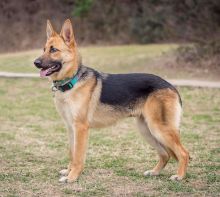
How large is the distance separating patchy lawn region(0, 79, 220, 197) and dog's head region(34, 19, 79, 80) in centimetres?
137

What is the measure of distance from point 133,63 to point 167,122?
15.4m

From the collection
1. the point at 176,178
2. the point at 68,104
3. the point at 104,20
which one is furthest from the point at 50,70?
the point at 104,20

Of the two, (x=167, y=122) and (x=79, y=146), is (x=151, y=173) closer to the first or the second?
(x=167, y=122)

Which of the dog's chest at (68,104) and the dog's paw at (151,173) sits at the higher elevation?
the dog's chest at (68,104)

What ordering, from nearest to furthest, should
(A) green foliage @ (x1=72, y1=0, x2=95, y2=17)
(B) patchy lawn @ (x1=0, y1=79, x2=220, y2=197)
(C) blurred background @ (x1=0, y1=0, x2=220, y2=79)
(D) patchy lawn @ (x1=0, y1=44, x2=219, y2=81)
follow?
(B) patchy lawn @ (x1=0, y1=79, x2=220, y2=197) → (D) patchy lawn @ (x1=0, y1=44, x2=219, y2=81) → (C) blurred background @ (x1=0, y1=0, x2=220, y2=79) → (A) green foliage @ (x1=72, y1=0, x2=95, y2=17)

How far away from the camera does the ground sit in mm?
6797

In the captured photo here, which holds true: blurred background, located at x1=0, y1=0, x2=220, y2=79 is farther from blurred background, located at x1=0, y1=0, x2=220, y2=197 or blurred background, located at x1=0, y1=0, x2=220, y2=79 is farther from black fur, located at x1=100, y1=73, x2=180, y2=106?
black fur, located at x1=100, y1=73, x2=180, y2=106

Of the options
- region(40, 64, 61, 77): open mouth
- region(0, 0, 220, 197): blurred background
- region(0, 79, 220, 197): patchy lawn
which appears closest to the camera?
region(0, 79, 220, 197): patchy lawn

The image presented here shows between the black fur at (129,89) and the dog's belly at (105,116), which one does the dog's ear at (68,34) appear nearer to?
the black fur at (129,89)

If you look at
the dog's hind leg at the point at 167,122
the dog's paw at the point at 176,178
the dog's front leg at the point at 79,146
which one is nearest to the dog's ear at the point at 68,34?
the dog's front leg at the point at 79,146

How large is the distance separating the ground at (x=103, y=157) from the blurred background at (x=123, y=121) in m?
0.01

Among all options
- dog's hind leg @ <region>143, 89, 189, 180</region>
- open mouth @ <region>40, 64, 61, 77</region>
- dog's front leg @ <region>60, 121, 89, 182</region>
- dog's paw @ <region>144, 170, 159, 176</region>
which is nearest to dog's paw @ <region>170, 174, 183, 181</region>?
dog's hind leg @ <region>143, 89, 189, 180</region>

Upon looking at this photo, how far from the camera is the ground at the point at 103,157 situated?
680cm

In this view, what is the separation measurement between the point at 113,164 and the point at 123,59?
52.7ft
